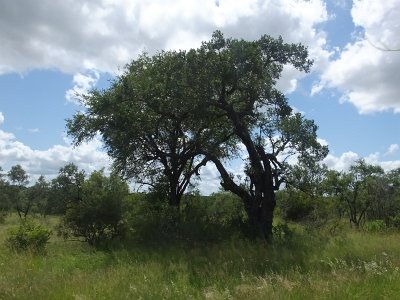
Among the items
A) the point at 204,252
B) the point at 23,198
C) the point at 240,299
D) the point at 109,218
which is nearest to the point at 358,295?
the point at 240,299

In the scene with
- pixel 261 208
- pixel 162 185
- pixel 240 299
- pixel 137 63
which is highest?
pixel 137 63

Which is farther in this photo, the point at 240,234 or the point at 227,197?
the point at 227,197

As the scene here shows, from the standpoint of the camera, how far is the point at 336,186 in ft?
145

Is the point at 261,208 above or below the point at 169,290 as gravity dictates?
above

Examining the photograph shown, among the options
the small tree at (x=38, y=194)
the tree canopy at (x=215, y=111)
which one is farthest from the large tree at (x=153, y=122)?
the small tree at (x=38, y=194)

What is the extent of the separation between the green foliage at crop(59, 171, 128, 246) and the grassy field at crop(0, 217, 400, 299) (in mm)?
954

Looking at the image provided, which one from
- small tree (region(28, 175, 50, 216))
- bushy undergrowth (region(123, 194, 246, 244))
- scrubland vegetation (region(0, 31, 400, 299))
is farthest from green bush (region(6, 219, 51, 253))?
small tree (region(28, 175, 50, 216))

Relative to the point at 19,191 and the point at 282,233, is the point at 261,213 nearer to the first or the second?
the point at 282,233

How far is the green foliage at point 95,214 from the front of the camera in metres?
17.1

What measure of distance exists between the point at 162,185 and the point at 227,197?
401cm

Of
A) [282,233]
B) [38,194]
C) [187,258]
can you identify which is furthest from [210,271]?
[38,194]

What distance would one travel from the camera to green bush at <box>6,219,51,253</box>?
15091mm

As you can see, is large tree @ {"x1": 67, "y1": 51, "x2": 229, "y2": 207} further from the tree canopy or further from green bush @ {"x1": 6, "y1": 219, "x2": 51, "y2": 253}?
green bush @ {"x1": 6, "y1": 219, "x2": 51, "y2": 253}

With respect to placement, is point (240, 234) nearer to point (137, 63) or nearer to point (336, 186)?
point (137, 63)
